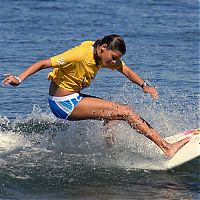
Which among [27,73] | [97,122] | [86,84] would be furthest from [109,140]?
[27,73]

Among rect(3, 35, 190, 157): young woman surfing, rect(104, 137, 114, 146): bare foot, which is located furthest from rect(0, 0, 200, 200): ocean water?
rect(3, 35, 190, 157): young woman surfing

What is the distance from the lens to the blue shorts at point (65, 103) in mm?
10172

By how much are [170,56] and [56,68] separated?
764 centimetres

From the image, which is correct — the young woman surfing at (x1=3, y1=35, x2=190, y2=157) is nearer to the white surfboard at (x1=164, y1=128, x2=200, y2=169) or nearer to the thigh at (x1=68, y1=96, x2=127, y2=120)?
the thigh at (x1=68, y1=96, x2=127, y2=120)

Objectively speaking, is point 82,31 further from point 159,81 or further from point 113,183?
point 113,183

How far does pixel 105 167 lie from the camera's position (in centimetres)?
1026

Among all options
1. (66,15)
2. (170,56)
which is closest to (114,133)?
(170,56)

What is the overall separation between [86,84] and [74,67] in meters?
0.34

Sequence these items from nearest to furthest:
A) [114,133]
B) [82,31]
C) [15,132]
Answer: [114,133] → [15,132] → [82,31]

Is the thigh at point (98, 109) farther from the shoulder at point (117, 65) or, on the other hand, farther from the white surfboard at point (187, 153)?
the white surfboard at point (187, 153)

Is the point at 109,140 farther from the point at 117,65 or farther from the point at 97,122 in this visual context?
the point at 117,65

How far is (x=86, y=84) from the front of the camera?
10289 millimetres

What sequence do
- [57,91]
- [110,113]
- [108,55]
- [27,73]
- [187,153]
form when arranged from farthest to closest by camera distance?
1. [187,153]
2. [57,91]
3. [110,113]
4. [108,55]
5. [27,73]

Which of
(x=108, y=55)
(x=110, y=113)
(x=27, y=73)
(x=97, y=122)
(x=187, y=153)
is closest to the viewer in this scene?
(x=27, y=73)
